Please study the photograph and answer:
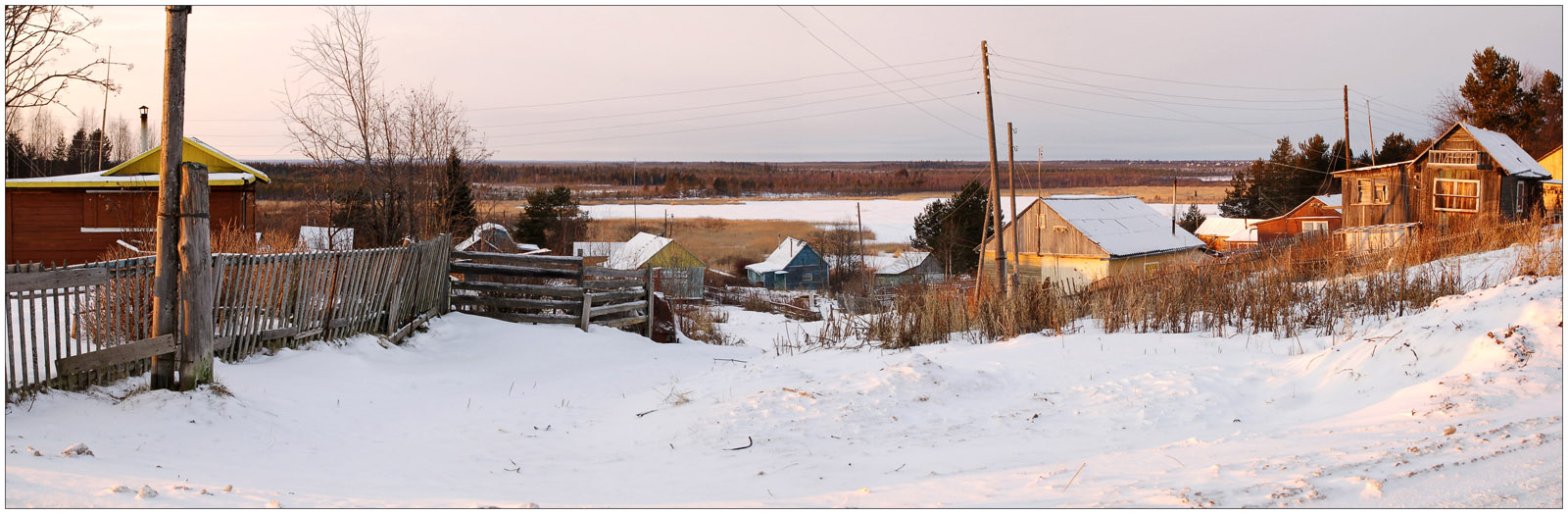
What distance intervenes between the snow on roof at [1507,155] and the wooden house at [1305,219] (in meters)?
22.9

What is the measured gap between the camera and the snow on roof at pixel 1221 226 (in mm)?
65625

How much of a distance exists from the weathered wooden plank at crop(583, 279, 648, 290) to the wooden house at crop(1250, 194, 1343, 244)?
5149 cm

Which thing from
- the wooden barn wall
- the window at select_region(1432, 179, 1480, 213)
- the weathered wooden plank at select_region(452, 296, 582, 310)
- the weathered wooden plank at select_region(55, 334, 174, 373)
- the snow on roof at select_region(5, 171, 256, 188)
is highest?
the window at select_region(1432, 179, 1480, 213)

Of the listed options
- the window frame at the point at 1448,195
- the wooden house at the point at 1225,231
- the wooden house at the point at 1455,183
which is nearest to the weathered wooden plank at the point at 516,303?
the wooden house at the point at 1455,183

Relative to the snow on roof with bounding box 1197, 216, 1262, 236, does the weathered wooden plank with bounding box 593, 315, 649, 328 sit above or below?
below

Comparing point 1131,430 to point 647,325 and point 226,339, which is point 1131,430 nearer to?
point 226,339

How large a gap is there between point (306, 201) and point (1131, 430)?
87.6ft

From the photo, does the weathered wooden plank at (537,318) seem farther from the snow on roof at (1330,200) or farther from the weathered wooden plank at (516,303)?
the snow on roof at (1330,200)

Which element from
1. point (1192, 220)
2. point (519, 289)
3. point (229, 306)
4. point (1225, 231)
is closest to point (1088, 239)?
point (1225, 231)

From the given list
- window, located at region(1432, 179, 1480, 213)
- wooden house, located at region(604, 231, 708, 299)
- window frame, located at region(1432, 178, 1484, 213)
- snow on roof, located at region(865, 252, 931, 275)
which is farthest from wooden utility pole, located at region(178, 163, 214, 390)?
snow on roof, located at region(865, 252, 931, 275)

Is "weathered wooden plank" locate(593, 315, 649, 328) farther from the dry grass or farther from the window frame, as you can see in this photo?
the window frame

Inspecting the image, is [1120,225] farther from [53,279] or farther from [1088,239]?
[53,279]

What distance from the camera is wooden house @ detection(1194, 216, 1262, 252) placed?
61284 millimetres

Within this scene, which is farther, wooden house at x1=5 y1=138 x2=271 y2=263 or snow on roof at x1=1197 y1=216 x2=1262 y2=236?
snow on roof at x1=1197 y1=216 x2=1262 y2=236
